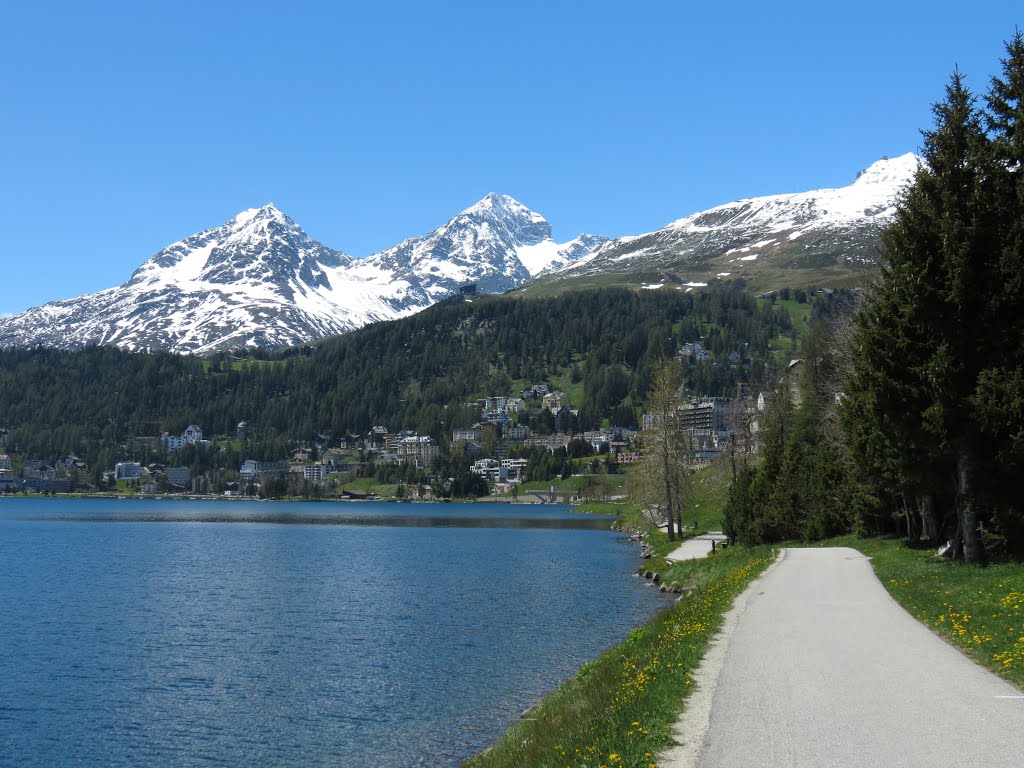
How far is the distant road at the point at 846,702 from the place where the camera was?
11312 mm

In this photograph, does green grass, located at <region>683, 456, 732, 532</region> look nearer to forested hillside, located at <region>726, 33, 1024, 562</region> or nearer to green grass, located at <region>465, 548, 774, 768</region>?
forested hillside, located at <region>726, 33, 1024, 562</region>

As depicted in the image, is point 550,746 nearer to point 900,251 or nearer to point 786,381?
point 900,251

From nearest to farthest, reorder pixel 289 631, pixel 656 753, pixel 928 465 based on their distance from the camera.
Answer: pixel 656 753 → pixel 928 465 → pixel 289 631

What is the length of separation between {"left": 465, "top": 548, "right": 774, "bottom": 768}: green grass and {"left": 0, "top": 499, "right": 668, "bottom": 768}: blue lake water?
345 centimetres

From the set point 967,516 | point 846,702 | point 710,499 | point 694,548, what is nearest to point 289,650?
point 967,516

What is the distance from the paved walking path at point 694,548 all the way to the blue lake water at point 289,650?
3.89 m

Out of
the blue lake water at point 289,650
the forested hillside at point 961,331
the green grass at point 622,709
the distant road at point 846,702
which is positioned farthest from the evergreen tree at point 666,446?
the distant road at point 846,702

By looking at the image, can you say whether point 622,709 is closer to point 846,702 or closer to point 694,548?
point 846,702

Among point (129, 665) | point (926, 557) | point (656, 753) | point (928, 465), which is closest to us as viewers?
point (656, 753)

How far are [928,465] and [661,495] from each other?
50.5 m

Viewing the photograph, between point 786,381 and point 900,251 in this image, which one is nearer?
point 900,251

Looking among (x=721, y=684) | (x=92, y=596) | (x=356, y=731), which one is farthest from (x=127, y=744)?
(x=92, y=596)

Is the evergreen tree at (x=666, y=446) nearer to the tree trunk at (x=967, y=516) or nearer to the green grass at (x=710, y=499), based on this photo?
the green grass at (x=710, y=499)

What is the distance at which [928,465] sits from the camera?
99.3 ft
